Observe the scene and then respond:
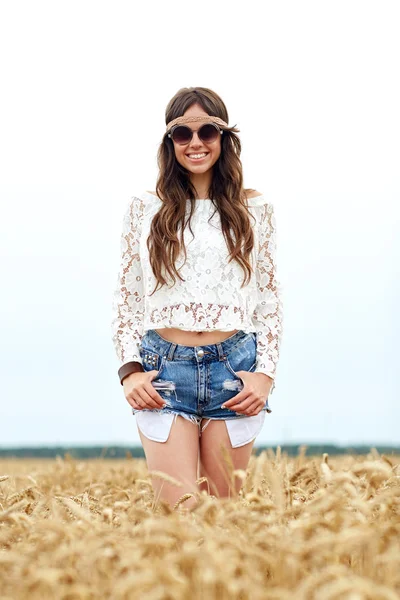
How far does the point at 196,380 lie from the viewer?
14.0 ft

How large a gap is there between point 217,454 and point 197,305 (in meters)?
0.75

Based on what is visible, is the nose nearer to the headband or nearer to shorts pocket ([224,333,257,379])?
the headband

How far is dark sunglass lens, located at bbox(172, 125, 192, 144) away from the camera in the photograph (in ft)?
14.7

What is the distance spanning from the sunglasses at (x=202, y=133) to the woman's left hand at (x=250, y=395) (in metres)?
1.19

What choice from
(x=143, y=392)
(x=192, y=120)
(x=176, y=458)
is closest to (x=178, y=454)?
(x=176, y=458)

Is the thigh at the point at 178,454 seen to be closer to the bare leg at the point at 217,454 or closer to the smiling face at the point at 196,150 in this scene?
the bare leg at the point at 217,454

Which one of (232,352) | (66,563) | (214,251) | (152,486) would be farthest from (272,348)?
(66,563)

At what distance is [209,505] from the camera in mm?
2861

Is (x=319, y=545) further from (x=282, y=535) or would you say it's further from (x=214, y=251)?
(x=214, y=251)

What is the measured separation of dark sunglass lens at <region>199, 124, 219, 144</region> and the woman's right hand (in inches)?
47.0

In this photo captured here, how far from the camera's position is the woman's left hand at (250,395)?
4.30 metres

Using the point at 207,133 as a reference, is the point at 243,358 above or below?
below

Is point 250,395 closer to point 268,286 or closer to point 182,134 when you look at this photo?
point 268,286

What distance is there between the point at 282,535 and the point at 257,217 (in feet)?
7.32
